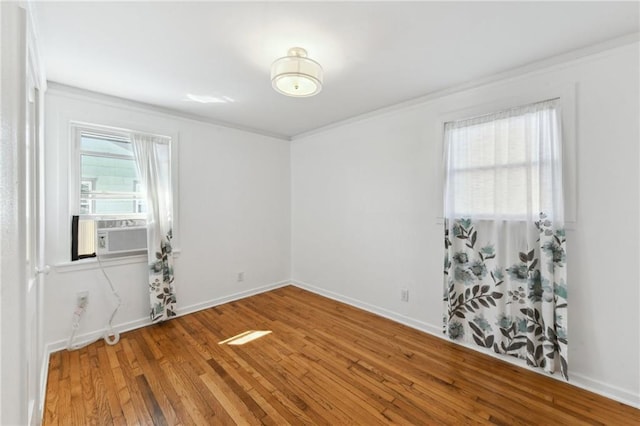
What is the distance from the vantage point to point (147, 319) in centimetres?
304

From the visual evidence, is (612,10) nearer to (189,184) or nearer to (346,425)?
(346,425)

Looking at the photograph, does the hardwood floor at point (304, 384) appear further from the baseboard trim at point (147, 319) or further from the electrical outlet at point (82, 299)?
the electrical outlet at point (82, 299)

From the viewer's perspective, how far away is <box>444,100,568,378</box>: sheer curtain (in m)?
2.08

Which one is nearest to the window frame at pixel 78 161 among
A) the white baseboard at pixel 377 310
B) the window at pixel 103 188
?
the window at pixel 103 188

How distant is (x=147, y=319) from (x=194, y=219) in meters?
1.24

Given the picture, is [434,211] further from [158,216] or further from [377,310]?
[158,216]

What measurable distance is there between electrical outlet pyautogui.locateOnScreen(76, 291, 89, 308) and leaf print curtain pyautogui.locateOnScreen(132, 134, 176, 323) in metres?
0.55

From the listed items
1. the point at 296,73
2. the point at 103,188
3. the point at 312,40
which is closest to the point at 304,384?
the point at 296,73

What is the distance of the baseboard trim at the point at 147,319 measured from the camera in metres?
2.49

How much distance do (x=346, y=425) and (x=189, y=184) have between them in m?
3.00

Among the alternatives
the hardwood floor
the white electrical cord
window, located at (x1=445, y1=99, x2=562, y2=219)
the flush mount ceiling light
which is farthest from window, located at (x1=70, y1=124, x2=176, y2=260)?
window, located at (x1=445, y1=99, x2=562, y2=219)

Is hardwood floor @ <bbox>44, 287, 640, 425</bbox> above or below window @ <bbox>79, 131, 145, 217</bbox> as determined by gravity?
below

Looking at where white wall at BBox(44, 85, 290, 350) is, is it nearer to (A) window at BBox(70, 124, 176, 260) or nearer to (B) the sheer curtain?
(A) window at BBox(70, 124, 176, 260)

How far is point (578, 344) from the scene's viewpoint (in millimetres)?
2041
